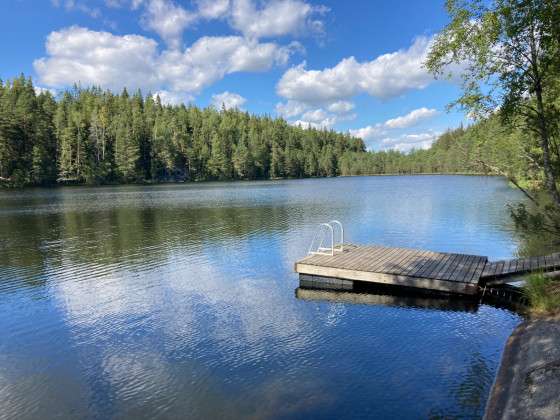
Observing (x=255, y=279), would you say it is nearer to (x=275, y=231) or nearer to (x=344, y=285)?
(x=344, y=285)

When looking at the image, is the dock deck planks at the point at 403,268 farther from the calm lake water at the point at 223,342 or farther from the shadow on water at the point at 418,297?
the calm lake water at the point at 223,342

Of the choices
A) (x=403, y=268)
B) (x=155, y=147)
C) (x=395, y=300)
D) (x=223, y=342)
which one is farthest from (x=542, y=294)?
(x=155, y=147)

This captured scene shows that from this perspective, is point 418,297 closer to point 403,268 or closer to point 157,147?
point 403,268

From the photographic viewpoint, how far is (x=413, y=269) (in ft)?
45.5

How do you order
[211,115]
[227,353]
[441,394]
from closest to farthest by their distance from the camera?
[441,394]
[227,353]
[211,115]

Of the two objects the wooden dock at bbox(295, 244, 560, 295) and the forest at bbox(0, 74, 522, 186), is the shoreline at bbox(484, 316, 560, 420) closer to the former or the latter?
the wooden dock at bbox(295, 244, 560, 295)

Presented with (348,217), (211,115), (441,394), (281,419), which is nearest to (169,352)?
(281,419)

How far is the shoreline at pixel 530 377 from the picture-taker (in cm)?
592

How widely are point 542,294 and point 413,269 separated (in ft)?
13.4

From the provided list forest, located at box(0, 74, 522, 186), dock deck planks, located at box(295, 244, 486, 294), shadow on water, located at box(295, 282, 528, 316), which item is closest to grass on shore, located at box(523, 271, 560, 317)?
shadow on water, located at box(295, 282, 528, 316)

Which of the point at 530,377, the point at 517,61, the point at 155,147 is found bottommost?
the point at 530,377

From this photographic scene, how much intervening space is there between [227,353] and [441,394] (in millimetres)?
4898

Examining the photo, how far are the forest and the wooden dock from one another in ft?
143

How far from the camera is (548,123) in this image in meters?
11.5
